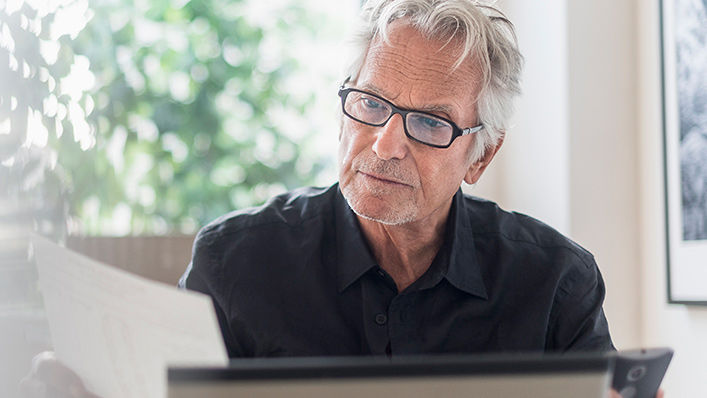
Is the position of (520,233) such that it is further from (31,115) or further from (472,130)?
(31,115)

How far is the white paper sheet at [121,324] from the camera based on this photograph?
0.64 meters

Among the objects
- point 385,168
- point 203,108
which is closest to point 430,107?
point 385,168

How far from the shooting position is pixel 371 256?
4.10ft

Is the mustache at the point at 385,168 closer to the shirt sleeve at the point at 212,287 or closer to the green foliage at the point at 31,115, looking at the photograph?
the shirt sleeve at the point at 212,287

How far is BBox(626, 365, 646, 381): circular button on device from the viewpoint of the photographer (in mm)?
688

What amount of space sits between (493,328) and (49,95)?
1030mm

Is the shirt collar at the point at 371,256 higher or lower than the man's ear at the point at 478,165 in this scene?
lower

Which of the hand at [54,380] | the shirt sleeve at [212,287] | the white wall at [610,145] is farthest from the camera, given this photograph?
the white wall at [610,145]

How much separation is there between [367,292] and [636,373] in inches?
23.2

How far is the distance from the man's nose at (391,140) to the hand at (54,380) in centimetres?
59

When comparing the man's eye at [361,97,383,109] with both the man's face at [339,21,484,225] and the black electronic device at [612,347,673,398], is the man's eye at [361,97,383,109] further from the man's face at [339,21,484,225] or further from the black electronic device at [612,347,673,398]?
the black electronic device at [612,347,673,398]

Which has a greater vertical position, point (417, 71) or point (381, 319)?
point (417, 71)

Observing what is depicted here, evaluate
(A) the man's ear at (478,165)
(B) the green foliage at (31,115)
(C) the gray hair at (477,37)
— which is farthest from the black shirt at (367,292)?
(B) the green foliage at (31,115)

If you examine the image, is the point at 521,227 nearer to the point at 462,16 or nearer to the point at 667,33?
the point at 462,16
